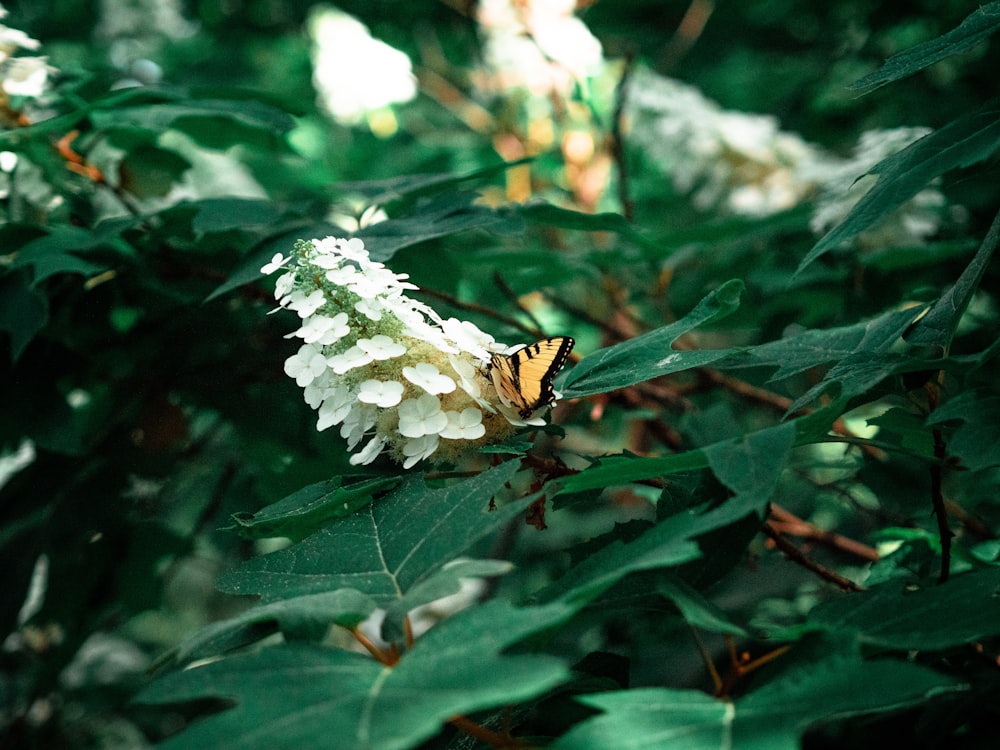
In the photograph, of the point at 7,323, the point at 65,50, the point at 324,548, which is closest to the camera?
the point at 324,548

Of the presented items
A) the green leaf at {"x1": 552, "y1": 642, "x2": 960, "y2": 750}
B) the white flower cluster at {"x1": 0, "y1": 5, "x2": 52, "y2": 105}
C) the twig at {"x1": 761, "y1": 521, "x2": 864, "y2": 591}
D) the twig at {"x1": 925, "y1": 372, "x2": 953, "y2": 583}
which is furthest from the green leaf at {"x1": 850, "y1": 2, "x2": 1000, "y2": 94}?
the white flower cluster at {"x1": 0, "y1": 5, "x2": 52, "y2": 105}

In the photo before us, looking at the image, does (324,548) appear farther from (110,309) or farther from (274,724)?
(110,309)

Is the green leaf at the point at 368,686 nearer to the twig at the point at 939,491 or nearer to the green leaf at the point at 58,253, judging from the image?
the twig at the point at 939,491

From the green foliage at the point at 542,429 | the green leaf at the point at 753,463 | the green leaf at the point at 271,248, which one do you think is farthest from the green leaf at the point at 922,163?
the green leaf at the point at 271,248

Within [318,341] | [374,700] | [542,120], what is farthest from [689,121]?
[374,700]

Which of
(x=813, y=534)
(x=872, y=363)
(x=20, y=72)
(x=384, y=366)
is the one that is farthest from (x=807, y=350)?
(x=20, y=72)

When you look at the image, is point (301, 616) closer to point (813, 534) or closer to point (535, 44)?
point (813, 534)
